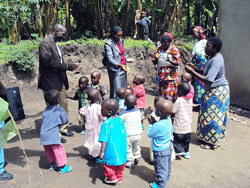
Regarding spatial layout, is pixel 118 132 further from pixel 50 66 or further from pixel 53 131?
pixel 50 66

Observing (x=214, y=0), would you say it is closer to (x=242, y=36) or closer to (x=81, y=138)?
(x=242, y=36)

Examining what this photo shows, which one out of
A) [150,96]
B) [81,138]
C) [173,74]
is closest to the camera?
[81,138]

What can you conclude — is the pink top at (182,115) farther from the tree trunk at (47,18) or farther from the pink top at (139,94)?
the tree trunk at (47,18)

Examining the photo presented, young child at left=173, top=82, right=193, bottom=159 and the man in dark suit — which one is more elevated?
the man in dark suit

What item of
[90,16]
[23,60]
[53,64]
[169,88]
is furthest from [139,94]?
[90,16]

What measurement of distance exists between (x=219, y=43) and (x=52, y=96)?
276 centimetres

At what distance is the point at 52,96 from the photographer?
3.29 meters

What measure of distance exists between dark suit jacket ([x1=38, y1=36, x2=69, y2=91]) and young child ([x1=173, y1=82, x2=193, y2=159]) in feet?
6.65

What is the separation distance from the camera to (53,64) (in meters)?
4.07

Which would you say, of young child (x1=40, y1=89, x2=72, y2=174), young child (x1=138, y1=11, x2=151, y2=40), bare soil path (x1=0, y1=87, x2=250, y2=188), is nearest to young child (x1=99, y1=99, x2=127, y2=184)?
bare soil path (x1=0, y1=87, x2=250, y2=188)

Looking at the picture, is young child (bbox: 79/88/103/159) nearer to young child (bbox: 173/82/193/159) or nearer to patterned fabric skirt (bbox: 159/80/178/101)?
young child (bbox: 173/82/193/159)

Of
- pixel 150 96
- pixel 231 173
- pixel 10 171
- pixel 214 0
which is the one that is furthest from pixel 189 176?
pixel 214 0

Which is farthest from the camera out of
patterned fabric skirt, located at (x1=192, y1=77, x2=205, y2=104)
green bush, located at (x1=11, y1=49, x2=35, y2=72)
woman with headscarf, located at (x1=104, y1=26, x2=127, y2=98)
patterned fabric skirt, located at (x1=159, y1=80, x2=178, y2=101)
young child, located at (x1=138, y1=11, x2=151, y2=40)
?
young child, located at (x1=138, y1=11, x2=151, y2=40)

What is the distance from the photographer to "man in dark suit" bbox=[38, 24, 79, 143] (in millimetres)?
4020
